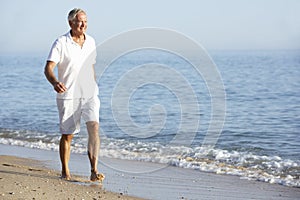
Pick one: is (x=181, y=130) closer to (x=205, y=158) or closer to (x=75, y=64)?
(x=205, y=158)

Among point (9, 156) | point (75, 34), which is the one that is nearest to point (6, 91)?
point (9, 156)

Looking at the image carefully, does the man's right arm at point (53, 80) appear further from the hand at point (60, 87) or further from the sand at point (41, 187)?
the sand at point (41, 187)

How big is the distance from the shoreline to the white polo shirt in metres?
1.00

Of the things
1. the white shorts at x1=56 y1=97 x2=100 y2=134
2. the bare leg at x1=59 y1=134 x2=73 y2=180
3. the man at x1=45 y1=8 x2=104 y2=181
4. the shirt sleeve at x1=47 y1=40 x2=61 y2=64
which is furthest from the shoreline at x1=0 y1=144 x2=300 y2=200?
the shirt sleeve at x1=47 y1=40 x2=61 y2=64

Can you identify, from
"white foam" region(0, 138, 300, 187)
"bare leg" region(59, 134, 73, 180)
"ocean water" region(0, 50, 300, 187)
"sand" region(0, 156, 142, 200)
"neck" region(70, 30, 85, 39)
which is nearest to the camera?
"sand" region(0, 156, 142, 200)

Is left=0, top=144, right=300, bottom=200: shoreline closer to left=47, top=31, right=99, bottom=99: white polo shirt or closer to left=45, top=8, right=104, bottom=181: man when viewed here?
left=45, top=8, right=104, bottom=181: man

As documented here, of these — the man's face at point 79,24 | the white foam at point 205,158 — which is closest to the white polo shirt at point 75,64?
the man's face at point 79,24

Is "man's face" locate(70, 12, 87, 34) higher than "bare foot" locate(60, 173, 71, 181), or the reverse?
"man's face" locate(70, 12, 87, 34)

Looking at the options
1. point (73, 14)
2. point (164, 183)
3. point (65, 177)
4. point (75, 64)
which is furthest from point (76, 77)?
point (164, 183)

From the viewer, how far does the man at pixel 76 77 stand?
18.1 ft

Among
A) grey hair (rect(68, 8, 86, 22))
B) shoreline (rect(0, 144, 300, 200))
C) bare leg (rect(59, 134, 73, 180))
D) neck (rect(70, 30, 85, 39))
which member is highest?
grey hair (rect(68, 8, 86, 22))

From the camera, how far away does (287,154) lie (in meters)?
8.39

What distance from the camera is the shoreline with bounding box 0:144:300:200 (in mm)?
5586

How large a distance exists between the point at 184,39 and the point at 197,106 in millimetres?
6709
